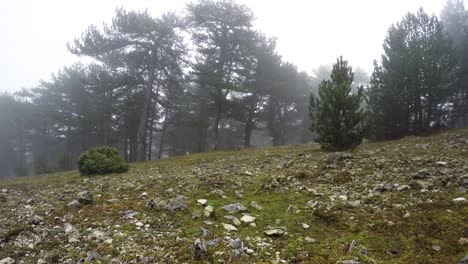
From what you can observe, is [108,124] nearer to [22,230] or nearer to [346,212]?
[22,230]

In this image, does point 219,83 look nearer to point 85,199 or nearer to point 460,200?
point 85,199

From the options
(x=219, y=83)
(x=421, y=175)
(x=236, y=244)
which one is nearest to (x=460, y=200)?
(x=421, y=175)

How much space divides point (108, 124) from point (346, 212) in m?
37.3

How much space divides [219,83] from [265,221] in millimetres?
23121

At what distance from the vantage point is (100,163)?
49.0 ft

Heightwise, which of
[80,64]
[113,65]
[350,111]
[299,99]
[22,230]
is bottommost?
[22,230]

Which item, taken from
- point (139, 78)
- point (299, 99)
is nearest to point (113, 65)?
point (139, 78)

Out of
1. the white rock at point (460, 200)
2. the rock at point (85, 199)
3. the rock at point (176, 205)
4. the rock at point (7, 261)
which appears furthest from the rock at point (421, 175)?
the rock at point (7, 261)

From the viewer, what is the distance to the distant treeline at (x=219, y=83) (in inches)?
806

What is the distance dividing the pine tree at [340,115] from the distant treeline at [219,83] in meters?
6.70

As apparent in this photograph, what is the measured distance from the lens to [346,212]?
6027mm

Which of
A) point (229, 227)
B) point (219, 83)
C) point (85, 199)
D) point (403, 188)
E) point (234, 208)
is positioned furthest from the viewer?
point (219, 83)

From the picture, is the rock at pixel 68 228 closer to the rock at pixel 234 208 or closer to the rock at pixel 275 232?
the rock at pixel 234 208

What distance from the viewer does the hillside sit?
15.1 ft
